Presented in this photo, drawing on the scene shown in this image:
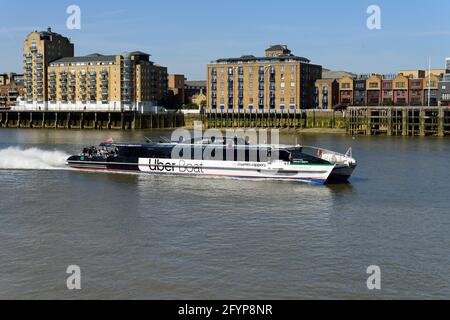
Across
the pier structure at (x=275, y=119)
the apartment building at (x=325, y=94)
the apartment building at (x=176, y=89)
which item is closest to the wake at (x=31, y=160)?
the pier structure at (x=275, y=119)

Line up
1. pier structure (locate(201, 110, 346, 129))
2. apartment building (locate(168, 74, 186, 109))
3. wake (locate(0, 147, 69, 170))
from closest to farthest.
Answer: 1. wake (locate(0, 147, 69, 170))
2. pier structure (locate(201, 110, 346, 129))
3. apartment building (locate(168, 74, 186, 109))

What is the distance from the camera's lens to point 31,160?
53.6 meters

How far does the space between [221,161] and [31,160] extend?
17.9 meters

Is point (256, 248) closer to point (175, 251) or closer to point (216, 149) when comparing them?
point (175, 251)

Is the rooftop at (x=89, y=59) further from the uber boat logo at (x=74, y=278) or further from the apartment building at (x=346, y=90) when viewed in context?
the uber boat logo at (x=74, y=278)

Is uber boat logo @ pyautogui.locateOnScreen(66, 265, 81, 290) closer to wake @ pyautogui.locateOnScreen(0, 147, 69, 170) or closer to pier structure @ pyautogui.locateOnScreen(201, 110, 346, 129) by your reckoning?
wake @ pyautogui.locateOnScreen(0, 147, 69, 170)

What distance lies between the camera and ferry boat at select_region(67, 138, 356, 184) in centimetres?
4325

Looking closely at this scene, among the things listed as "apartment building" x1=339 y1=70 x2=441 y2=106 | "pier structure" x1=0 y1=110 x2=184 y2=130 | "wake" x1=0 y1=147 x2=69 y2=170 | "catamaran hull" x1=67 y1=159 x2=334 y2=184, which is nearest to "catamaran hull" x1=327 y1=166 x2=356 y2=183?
"catamaran hull" x1=67 y1=159 x2=334 y2=184

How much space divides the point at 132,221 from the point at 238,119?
364 ft

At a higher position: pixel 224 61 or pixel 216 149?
pixel 224 61

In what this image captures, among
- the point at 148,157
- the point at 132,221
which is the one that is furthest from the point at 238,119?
the point at 132,221

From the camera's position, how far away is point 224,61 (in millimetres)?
147875

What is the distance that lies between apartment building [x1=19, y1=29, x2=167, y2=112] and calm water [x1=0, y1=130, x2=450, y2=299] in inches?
4739

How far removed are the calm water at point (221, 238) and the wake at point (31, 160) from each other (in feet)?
24.2
